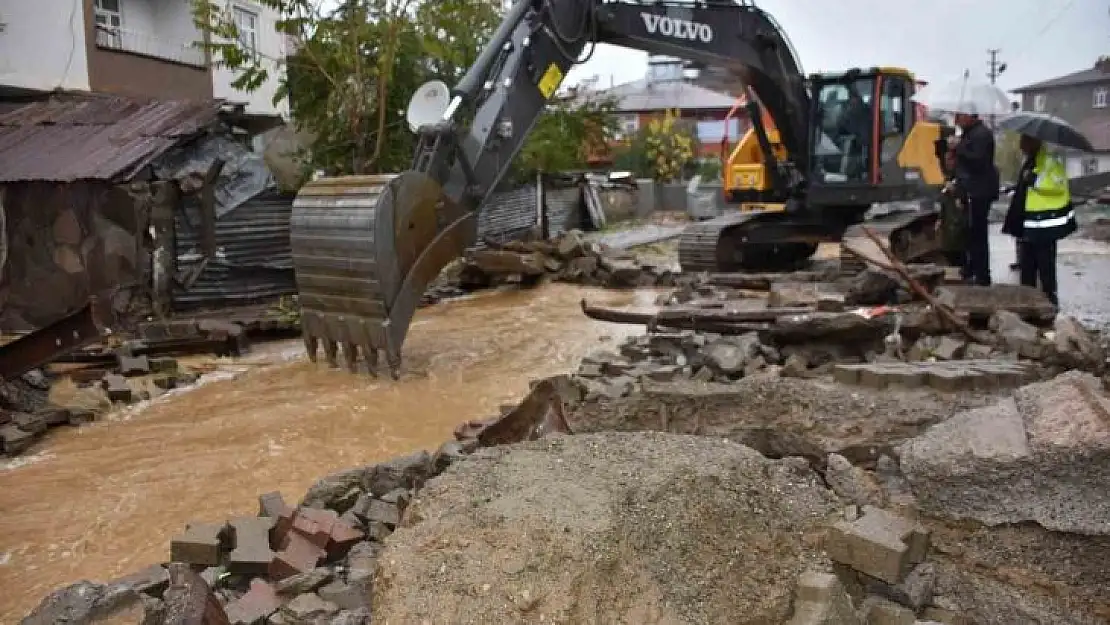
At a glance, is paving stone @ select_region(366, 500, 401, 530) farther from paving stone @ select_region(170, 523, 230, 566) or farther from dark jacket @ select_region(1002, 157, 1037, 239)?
dark jacket @ select_region(1002, 157, 1037, 239)

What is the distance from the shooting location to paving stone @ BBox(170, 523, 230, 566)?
12.0 ft

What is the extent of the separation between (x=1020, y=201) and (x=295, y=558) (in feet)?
23.1

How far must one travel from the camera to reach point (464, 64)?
14.6m

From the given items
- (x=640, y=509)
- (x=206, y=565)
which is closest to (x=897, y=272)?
(x=640, y=509)

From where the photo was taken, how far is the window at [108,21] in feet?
46.9

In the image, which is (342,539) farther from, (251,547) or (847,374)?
(847,374)

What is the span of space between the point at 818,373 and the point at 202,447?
3.99m

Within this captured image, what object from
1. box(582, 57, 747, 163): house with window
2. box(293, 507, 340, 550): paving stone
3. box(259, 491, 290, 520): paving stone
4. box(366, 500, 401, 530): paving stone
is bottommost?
box(259, 491, 290, 520): paving stone

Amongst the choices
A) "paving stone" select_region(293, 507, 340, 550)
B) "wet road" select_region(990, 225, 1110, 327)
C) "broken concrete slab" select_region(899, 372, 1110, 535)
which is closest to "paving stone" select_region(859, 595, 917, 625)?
"broken concrete slab" select_region(899, 372, 1110, 535)

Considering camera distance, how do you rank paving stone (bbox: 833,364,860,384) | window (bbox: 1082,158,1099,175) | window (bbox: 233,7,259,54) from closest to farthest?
paving stone (bbox: 833,364,860,384) → window (bbox: 1082,158,1099,175) → window (bbox: 233,7,259,54)

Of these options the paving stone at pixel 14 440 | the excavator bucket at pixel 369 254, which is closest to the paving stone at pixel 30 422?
the paving stone at pixel 14 440

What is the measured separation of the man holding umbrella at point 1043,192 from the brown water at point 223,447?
3957mm

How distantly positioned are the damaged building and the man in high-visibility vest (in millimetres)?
8966

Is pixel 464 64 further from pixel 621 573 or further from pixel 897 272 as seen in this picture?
pixel 621 573
